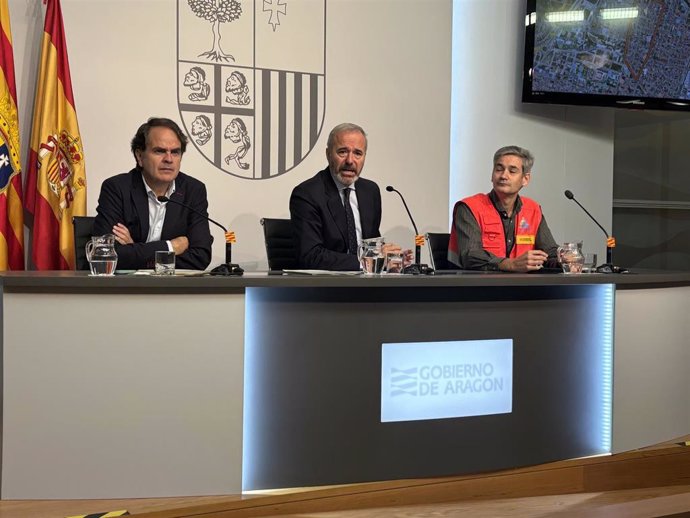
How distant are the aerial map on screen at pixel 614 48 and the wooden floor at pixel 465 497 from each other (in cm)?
289

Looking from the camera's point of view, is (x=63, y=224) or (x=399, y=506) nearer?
(x=399, y=506)

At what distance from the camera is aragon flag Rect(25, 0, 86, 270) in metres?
3.91

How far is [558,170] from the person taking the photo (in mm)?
5688

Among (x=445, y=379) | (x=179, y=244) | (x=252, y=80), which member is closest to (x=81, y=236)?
(x=179, y=244)

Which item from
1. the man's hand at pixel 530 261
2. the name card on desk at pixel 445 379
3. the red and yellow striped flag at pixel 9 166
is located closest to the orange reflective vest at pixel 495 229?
the man's hand at pixel 530 261

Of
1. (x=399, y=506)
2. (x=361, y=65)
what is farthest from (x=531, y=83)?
(x=399, y=506)

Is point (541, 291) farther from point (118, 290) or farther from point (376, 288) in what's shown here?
point (118, 290)

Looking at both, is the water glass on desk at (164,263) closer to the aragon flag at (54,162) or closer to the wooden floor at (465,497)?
the wooden floor at (465,497)

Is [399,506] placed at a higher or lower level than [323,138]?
lower

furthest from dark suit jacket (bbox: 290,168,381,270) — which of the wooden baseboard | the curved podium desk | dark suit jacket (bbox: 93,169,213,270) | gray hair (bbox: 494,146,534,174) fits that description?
the wooden baseboard

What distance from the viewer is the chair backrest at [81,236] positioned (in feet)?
10.4

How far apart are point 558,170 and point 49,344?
168 inches

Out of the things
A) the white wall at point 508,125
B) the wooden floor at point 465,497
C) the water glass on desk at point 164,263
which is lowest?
the wooden floor at point 465,497

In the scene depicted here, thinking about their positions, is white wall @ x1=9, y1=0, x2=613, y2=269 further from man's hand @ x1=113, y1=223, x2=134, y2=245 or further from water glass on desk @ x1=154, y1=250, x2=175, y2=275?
water glass on desk @ x1=154, y1=250, x2=175, y2=275
